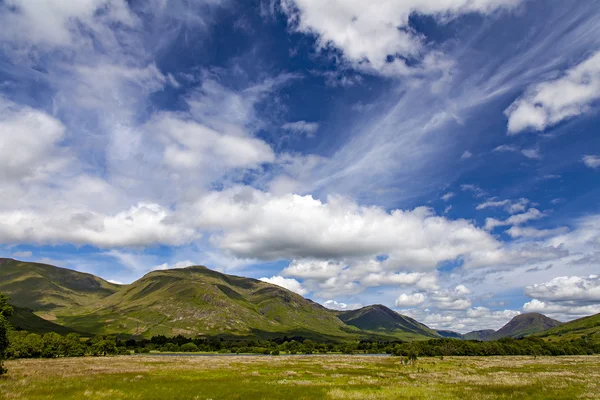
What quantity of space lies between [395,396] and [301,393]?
33.0 ft

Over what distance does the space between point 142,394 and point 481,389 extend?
38.5 m

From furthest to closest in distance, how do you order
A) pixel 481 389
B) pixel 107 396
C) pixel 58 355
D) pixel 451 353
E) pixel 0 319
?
1. pixel 451 353
2. pixel 58 355
3. pixel 0 319
4. pixel 481 389
5. pixel 107 396

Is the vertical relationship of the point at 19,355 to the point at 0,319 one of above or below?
below


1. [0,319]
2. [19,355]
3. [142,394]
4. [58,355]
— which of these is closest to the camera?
[142,394]

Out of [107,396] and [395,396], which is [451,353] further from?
[107,396]

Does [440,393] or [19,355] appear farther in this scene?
[19,355]

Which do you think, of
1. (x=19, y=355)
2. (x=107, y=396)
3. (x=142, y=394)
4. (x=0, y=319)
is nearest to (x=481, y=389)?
(x=142, y=394)

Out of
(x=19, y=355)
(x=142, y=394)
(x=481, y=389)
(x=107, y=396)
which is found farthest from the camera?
(x=19, y=355)

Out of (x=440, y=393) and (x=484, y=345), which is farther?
(x=484, y=345)

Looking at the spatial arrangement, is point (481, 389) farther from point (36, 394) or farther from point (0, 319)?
point (0, 319)

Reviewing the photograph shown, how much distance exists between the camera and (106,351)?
14650 centimetres

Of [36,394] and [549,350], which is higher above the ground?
[549,350]

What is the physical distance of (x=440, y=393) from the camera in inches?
1497

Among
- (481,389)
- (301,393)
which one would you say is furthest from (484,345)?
(301,393)
